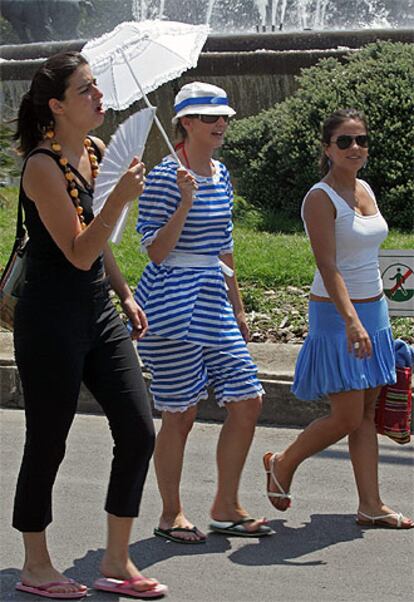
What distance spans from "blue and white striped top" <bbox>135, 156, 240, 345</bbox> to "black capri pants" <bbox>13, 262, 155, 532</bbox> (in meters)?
0.69

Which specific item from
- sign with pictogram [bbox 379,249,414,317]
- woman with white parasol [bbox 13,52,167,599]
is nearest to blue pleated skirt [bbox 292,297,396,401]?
woman with white parasol [bbox 13,52,167,599]

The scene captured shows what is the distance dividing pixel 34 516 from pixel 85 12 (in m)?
22.0

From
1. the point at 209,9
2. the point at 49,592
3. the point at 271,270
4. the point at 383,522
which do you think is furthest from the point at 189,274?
the point at 209,9

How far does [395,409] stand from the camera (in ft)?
18.6

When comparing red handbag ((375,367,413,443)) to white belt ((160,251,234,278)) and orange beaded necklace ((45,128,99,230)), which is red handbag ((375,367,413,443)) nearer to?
white belt ((160,251,234,278))

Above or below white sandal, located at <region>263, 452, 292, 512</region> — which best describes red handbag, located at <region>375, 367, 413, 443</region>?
above

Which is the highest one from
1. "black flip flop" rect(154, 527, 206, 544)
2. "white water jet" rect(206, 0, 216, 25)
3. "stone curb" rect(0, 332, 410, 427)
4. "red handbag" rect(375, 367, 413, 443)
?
"white water jet" rect(206, 0, 216, 25)

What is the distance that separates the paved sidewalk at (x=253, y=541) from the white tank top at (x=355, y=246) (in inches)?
39.0

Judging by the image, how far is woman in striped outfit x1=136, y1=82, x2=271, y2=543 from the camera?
17.5 ft

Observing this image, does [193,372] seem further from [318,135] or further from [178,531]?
[318,135]

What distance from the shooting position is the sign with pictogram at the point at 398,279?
711 centimetres

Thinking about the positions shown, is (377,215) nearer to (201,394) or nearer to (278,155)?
(201,394)

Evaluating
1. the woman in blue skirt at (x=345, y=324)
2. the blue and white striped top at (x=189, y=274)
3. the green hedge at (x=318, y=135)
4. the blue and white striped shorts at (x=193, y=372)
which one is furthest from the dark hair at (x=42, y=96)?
the green hedge at (x=318, y=135)

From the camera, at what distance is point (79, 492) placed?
601 centimetres
